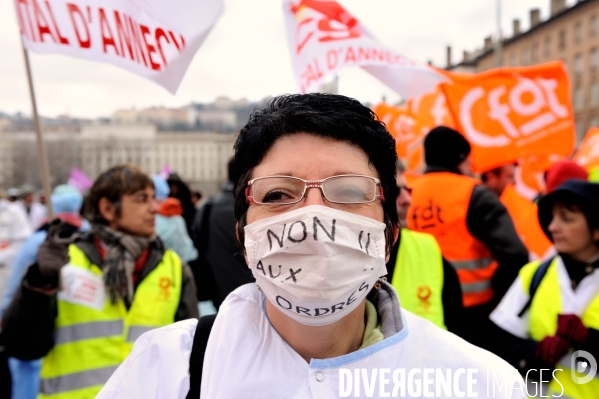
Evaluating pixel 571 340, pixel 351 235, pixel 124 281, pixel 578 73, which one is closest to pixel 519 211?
pixel 571 340

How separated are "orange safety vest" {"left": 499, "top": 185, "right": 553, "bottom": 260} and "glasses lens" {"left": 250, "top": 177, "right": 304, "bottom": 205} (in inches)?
131

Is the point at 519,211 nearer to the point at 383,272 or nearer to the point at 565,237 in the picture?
the point at 565,237

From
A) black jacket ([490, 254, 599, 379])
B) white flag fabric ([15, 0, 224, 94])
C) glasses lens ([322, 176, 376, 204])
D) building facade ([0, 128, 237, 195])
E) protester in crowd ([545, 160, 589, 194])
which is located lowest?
building facade ([0, 128, 237, 195])

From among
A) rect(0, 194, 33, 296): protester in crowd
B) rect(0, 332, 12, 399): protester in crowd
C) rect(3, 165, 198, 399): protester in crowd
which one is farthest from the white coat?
rect(0, 194, 33, 296): protester in crowd

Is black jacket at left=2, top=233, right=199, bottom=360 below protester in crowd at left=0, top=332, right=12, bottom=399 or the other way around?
the other way around

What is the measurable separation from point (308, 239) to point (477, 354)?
602mm

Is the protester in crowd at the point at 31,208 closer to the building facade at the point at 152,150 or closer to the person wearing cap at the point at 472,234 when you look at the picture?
the person wearing cap at the point at 472,234

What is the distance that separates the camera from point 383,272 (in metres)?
1.51

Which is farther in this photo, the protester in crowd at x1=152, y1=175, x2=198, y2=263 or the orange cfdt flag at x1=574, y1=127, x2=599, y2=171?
the protester in crowd at x1=152, y1=175, x2=198, y2=263

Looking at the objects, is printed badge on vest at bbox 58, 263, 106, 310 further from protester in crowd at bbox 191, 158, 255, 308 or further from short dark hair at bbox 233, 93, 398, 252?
short dark hair at bbox 233, 93, 398, 252

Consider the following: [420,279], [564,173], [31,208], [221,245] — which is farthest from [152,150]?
[420,279]

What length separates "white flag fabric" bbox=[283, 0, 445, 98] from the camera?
3.67 meters

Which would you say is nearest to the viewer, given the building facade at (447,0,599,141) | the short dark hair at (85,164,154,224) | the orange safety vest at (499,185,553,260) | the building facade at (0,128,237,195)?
the short dark hair at (85,164,154,224)

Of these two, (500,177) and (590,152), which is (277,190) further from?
(500,177)
